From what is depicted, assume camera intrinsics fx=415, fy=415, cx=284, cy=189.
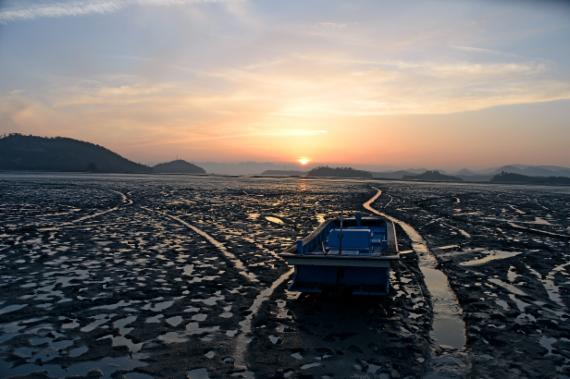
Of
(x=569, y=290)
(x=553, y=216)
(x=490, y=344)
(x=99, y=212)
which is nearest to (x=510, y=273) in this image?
(x=569, y=290)

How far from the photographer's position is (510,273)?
14.2 metres

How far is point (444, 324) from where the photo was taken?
9.63 m

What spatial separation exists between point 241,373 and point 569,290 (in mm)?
10516

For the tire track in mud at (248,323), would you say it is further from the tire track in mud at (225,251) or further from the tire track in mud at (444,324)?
the tire track in mud at (444,324)

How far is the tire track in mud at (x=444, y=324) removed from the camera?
24.3 ft

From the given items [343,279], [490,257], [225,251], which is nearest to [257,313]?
[343,279]

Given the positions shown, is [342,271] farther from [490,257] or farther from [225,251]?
[490,257]

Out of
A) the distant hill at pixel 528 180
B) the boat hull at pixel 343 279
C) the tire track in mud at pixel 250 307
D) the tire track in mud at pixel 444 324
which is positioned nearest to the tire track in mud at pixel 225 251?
the tire track in mud at pixel 250 307

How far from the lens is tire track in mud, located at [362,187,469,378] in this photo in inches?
291

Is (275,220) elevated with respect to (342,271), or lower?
lower

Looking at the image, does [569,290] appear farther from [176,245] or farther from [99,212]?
[99,212]

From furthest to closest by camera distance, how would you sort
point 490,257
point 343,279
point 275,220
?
point 275,220
point 490,257
point 343,279

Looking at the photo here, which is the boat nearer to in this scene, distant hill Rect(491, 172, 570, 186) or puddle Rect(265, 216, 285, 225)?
puddle Rect(265, 216, 285, 225)

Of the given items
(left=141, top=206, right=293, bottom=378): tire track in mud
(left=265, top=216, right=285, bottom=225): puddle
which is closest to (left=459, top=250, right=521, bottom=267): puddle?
(left=141, top=206, right=293, bottom=378): tire track in mud
